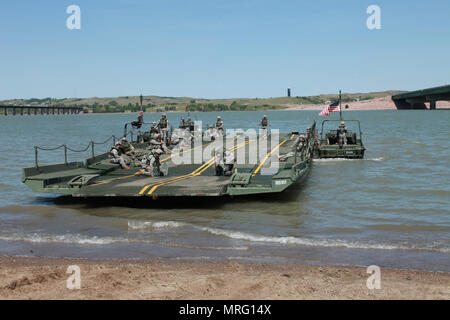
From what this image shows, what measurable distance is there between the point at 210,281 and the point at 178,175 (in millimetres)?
10452

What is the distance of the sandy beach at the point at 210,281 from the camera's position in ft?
26.9

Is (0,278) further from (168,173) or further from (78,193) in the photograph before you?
(168,173)

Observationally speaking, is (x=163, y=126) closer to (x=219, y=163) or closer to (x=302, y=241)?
(x=219, y=163)

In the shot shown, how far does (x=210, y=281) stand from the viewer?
8.93 metres

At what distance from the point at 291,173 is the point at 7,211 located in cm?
1046

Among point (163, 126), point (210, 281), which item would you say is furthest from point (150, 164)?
point (210, 281)

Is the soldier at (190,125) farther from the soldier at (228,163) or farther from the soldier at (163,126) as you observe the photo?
the soldier at (228,163)

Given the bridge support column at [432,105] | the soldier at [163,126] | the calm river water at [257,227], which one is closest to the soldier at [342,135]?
the calm river water at [257,227]

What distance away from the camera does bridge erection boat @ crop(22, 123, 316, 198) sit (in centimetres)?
1577

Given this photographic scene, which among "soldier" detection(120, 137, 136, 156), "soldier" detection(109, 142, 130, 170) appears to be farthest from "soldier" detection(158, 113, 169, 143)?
"soldier" detection(109, 142, 130, 170)

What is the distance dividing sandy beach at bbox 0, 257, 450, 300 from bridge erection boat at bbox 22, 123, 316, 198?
5.43 m

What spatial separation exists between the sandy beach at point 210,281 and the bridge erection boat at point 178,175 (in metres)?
5.43

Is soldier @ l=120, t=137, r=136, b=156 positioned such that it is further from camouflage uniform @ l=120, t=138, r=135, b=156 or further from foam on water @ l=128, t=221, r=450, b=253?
foam on water @ l=128, t=221, r=450, b=253

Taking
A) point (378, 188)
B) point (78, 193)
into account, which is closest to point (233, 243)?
point (78, 193)
